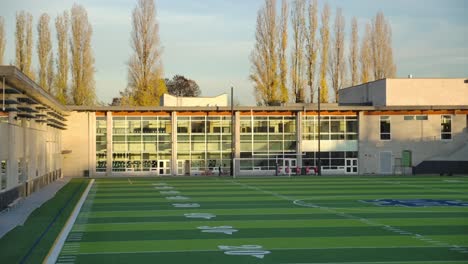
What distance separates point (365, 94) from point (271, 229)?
59.1m

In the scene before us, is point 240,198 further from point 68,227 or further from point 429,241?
point 429,241

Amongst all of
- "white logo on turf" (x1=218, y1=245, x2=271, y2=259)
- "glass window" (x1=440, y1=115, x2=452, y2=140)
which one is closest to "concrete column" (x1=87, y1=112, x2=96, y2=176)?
"glass window" (x1=440, y1=115, x2=452, y2=140)

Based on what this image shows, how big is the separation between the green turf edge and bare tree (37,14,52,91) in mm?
44743

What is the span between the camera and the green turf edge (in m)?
19.2

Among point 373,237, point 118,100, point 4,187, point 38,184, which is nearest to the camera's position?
point 373,237

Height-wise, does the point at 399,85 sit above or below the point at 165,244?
above

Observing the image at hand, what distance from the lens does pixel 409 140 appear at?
77.1m

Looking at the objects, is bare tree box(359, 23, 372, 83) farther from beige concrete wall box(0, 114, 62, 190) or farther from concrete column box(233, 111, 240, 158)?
beige concrete wall box(0, 114, 62, 190)

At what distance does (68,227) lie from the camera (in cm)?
2548

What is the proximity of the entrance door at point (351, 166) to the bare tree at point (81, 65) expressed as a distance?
26.1m

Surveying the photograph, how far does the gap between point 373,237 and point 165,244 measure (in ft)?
20.1

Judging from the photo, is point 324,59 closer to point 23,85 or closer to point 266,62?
point 266,62

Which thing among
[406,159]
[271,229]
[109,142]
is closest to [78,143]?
[109,142]

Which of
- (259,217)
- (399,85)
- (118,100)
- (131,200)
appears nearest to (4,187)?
(131,200)
